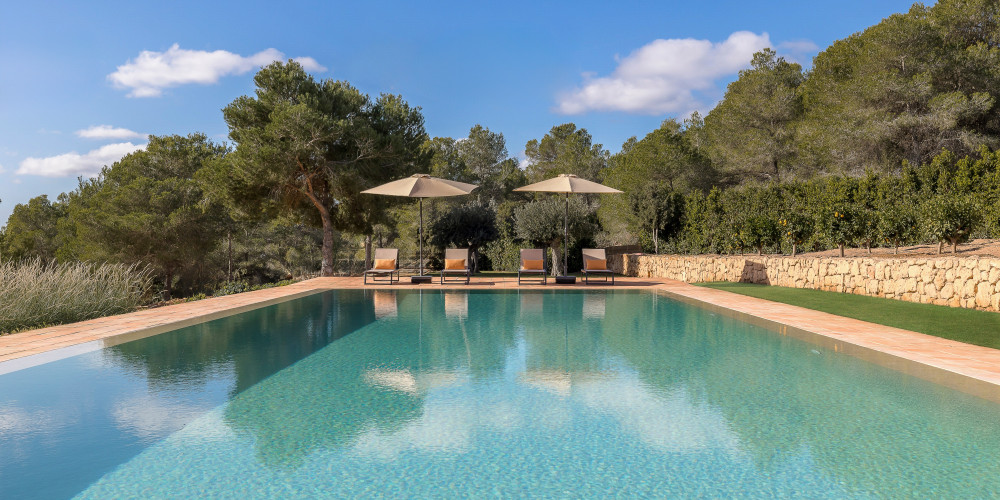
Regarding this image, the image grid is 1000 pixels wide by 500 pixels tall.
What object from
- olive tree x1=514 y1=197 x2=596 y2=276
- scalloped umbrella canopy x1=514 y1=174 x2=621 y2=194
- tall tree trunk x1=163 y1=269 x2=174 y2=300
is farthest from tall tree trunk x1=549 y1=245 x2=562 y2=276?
tall tree trunk x1=163 y1=269 x2=174 y2=300

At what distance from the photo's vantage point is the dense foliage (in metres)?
14.6

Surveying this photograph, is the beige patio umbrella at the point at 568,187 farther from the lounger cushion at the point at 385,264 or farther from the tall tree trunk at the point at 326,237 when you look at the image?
the tall tree trunk at the point at 326,237

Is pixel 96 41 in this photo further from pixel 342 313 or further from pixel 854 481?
pixel 854 481

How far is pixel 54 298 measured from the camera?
7969 millimetres

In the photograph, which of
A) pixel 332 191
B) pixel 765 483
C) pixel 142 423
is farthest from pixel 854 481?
pixel 332 191

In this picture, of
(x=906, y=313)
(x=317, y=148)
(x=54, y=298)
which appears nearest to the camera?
(x=906, y=313)

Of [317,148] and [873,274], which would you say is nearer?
[873,274]

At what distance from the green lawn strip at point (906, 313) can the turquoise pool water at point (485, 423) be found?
1.97m

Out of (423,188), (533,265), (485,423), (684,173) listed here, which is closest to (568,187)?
(533,265)

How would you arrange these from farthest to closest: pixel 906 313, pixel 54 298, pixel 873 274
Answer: pixel 873 274
pixel 54 298
pixel 906 313

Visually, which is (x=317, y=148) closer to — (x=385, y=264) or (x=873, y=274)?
(x=385, y=264)

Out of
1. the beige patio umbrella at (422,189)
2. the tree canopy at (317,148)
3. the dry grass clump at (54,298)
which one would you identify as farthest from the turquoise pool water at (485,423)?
the tree canopy at (317,148)

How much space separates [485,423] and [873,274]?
940 cm

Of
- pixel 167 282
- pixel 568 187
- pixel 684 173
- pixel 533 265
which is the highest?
pixel 684 173
